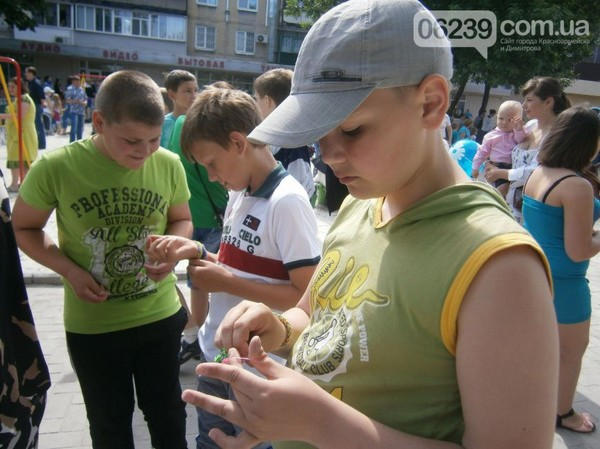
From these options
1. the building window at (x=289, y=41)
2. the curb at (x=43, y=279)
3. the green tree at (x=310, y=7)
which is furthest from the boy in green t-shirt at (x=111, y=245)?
the building window at (x=289, y=41)

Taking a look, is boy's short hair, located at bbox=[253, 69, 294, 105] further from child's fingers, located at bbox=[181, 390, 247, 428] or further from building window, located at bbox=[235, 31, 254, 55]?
building window, located at bbox=[235, 31, 254, 55]

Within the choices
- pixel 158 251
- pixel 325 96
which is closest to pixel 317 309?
pixel 325 96

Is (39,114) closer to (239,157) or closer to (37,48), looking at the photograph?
(239,157)

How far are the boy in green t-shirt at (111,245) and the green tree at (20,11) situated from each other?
104 ft

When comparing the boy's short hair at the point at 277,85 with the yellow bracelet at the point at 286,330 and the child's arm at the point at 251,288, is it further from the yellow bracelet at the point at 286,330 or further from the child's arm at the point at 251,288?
the yellow bracelet at the point at 286,330

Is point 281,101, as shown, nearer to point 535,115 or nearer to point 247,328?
point 535,115

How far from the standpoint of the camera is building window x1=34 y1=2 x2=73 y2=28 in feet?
115

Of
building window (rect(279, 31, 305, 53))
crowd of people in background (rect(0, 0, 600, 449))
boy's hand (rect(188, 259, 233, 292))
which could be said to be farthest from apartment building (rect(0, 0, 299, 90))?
boy's hand (rect(188, 259, 233, 292))

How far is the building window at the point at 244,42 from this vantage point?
39281 millimetres

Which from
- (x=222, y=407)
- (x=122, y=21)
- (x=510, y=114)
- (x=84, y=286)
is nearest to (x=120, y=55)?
(x=122, y=21)

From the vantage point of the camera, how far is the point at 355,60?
911 mm

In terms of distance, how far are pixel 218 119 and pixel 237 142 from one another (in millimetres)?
114

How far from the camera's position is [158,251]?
6.21ft

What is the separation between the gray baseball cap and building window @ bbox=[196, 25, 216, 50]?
40.9m
